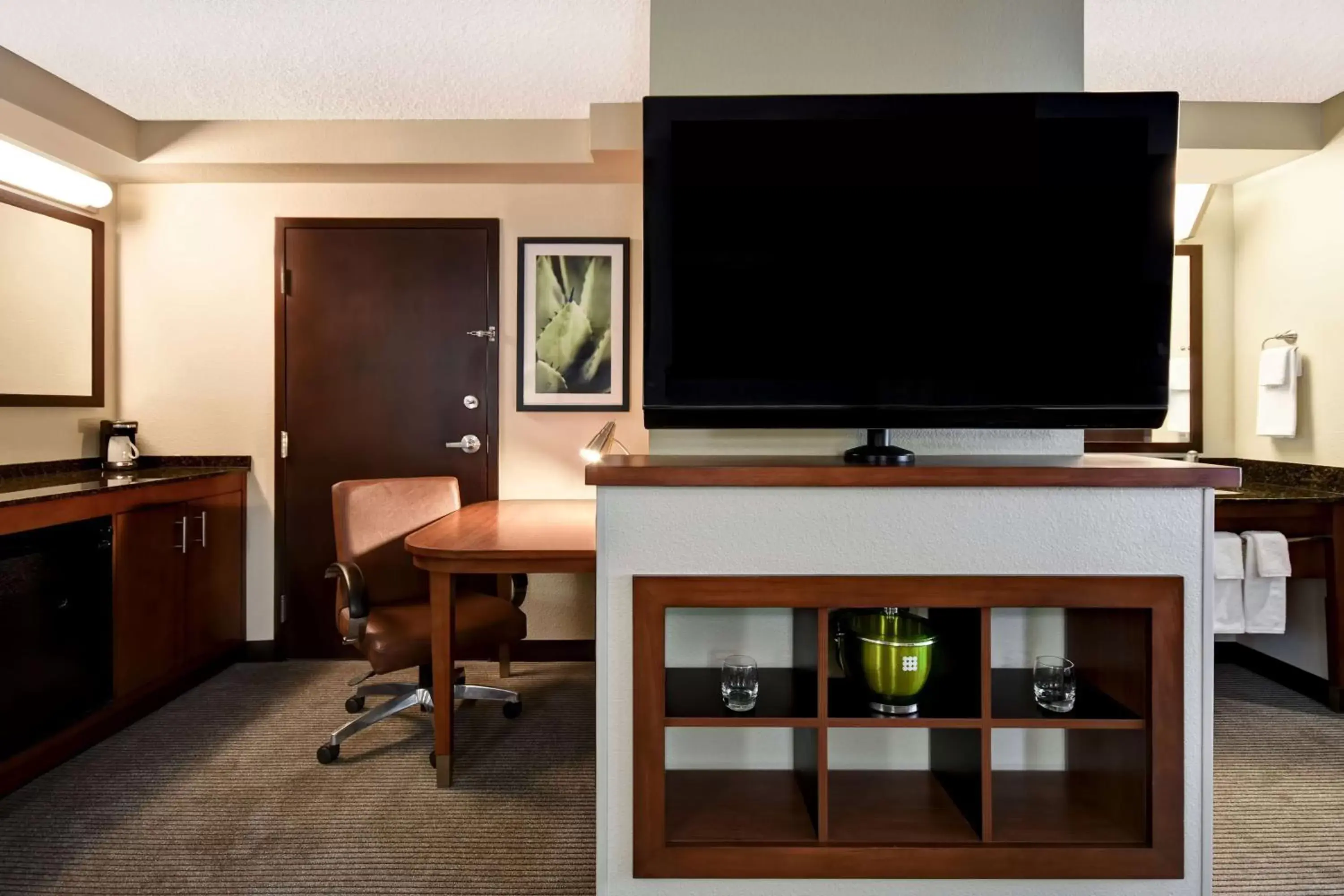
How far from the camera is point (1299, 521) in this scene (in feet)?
8.72

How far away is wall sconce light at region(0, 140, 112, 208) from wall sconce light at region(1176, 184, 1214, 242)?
4.56m

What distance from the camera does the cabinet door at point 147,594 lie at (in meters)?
2.47

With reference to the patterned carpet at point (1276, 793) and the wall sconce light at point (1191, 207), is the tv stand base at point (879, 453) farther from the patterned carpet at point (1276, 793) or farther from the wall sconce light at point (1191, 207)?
the wall sconce light at point (1191, 207)

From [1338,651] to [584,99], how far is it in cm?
347

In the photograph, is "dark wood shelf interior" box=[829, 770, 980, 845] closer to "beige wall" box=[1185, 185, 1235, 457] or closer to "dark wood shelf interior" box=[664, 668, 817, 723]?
"dark wood shelf interior" box=[664, 668, 817, 723]

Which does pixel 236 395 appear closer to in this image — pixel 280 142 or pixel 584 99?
pixel 280 142

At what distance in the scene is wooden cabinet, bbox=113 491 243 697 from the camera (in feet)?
8.19

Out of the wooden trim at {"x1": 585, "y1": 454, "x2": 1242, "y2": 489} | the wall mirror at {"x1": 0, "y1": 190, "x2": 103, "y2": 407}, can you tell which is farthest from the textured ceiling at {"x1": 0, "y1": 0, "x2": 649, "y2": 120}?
the wooden trim at {"x1": 585, "y1": 454, "x2": 1242, "y2": 489}

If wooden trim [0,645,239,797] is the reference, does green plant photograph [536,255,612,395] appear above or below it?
above

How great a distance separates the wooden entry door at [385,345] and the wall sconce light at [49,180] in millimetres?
647

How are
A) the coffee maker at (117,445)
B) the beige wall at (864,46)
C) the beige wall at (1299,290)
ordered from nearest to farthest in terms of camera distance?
the beige wall at (864,46) → the beige wall at (1299,290) → the coffee maker at (117,445)

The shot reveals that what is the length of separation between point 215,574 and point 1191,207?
179 inches

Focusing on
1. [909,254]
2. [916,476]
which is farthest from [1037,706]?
[909,254]

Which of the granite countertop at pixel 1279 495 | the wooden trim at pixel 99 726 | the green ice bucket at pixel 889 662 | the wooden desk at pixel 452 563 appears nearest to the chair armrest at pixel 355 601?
the wooden desk at pixel 452 563
